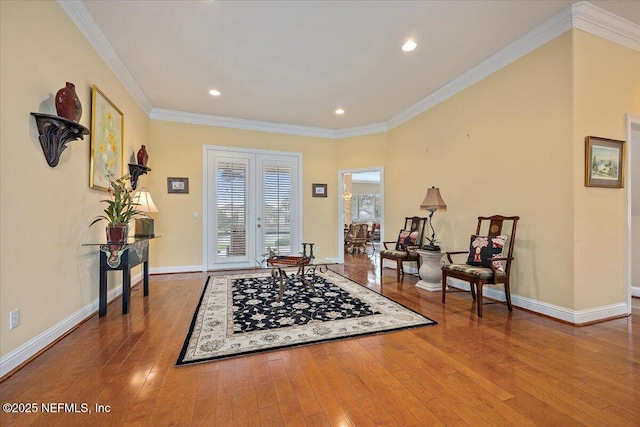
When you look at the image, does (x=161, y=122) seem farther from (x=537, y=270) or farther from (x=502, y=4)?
(x=537, y=270)

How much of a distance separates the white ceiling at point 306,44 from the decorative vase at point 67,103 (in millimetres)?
813

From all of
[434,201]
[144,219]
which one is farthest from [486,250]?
[144,219]

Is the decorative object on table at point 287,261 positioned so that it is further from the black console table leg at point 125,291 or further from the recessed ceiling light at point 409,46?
the recessed ceiling light at point 409,46

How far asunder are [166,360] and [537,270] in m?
3.64

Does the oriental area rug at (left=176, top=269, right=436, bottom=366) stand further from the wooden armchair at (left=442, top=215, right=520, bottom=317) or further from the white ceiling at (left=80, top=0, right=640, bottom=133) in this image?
the white ceiling at (left=80, top=0, right=640, bottom=133)

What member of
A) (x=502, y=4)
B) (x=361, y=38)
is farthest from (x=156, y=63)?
(x=502, y=4)

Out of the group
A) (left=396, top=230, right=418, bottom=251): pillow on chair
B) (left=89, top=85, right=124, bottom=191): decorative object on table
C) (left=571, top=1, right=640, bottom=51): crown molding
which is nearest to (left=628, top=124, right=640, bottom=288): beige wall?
(left=571, top=1, right=640, bottom=51): crown molding

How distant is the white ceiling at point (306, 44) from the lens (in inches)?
101

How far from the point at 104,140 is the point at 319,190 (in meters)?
3.85

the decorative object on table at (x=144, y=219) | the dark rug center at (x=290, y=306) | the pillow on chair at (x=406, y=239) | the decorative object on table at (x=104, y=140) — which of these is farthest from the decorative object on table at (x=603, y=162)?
the decorative object on table at (x=144, y=219)

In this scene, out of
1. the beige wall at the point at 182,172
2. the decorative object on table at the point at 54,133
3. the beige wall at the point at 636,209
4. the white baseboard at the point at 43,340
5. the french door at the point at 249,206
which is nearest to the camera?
the white baseboard at the point at 43,340

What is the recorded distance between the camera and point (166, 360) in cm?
202

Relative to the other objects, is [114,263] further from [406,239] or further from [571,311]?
[571,311]

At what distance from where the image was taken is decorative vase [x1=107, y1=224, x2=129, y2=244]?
279 cm
